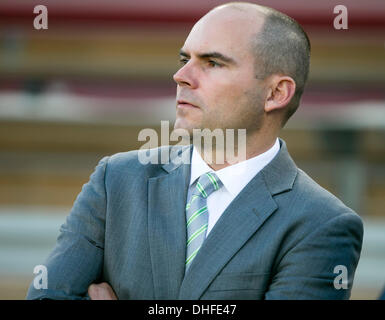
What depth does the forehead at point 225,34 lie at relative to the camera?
4.58 ft

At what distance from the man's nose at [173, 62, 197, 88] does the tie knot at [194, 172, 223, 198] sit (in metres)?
0.22

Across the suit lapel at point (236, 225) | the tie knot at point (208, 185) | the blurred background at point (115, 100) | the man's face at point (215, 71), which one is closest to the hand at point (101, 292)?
the suit lapel at point (236, 225)

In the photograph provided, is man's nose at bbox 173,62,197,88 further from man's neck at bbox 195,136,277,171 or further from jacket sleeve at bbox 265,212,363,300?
jacket sleeve at bbox 265,212,363,300

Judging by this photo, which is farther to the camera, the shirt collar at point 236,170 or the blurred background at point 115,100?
the blurred background at point 115,100

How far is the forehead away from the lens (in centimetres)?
140

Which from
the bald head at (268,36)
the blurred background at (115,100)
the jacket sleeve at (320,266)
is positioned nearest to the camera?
the jacket sleeve at (320,266)

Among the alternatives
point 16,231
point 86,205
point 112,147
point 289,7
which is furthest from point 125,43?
point 86,205

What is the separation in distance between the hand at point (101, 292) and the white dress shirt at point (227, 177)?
26cm

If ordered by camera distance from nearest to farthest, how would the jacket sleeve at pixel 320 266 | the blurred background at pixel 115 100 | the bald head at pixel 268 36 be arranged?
1. the jacket sleeve at pixel 320 266
2. the bald head at pixel 268 36
3. the blurred background at pixel 115 100

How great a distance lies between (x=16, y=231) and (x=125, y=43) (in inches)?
→ 83.1

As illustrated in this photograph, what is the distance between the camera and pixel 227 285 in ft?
4.39

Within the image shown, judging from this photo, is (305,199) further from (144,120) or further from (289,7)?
(289,7)

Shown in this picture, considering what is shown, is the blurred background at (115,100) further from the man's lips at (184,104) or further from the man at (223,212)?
the man's lips at (184,104)

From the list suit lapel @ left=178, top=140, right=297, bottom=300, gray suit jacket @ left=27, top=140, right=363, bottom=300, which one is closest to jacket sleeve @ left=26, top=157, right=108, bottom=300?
gray suit jacket @ left=27, top=140, right=363, bottom=300
